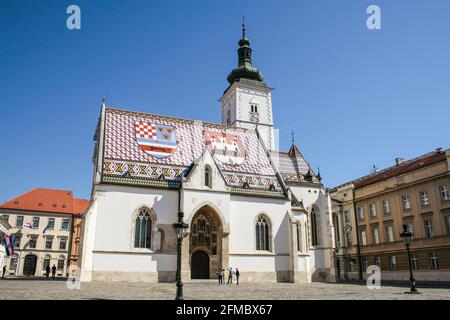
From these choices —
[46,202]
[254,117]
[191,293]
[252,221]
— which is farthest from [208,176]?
[46,202]

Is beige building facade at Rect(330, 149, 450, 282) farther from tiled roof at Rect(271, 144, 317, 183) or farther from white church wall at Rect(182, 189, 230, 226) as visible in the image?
white church wall at Rect(182, 189, 230, 226)

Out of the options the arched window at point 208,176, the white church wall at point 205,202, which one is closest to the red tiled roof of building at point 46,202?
the arched window at point 208,176

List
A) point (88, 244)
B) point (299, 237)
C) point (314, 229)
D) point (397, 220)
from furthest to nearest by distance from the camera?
point (397, 220) → point (314, 229) → point (299, 237) → point (88, 244)

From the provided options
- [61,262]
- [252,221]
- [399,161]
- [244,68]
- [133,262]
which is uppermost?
[244,68]

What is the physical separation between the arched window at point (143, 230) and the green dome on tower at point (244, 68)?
2794 centimetres

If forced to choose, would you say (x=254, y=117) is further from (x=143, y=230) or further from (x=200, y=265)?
(x=143, y=230)

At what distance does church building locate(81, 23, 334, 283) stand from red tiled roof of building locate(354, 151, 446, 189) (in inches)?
386

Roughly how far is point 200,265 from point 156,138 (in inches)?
455

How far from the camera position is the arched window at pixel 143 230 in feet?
93.3

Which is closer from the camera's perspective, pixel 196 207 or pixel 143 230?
pixel 143 230

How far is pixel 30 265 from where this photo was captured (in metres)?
56.1

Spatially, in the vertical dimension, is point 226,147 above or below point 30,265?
above

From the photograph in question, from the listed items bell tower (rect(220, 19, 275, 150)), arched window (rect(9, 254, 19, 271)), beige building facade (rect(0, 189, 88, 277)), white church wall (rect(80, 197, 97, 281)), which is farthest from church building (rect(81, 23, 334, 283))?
arched window (rect(9, 254, 19, 271))
